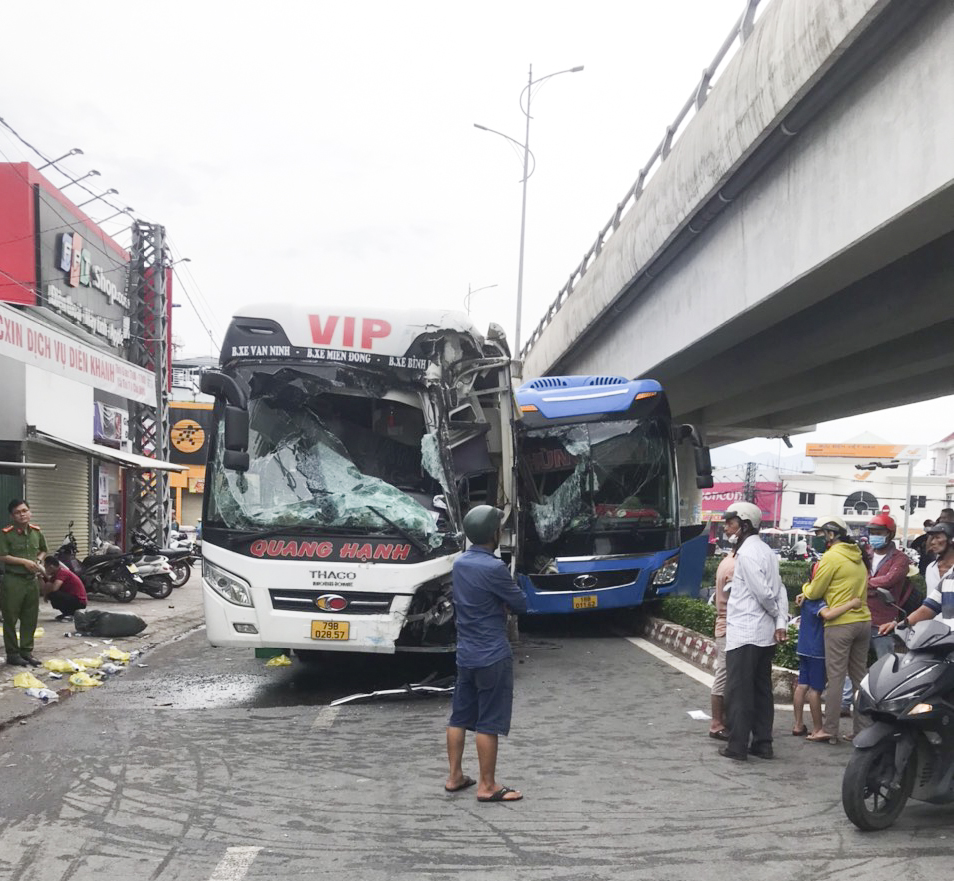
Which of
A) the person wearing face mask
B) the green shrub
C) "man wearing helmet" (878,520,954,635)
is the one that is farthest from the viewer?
the green shrub

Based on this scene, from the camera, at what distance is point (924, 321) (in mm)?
12930

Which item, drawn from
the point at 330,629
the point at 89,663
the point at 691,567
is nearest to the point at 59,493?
the point at 89,663

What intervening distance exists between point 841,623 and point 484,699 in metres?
2.75

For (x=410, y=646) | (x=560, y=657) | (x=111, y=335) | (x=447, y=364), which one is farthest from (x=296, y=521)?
(x=111, y=335)

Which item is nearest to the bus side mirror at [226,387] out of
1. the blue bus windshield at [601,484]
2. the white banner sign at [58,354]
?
the white banner sign at [58,354]

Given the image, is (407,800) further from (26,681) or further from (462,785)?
(26,681)

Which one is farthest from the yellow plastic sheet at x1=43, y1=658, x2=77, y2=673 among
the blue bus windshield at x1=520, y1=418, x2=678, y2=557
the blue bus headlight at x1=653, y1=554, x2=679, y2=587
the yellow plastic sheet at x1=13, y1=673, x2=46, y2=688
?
the blue bus headlight at x1=653, y1=554, x2=679, y2=587

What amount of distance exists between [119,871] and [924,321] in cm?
1152

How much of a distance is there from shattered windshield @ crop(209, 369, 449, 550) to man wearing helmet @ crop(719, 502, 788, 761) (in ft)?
8.98

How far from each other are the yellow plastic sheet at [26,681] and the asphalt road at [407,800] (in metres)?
0.58

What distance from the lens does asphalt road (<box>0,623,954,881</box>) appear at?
182 inches

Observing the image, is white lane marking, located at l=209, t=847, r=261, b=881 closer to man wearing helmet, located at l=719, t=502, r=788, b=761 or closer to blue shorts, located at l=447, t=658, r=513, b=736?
blue shorts, located at l=447, t=658, r=513, b=736

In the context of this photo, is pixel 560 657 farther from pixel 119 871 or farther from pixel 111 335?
pixel 111 335

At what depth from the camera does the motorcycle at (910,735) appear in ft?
16.6
